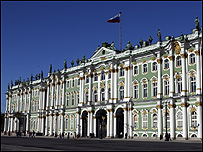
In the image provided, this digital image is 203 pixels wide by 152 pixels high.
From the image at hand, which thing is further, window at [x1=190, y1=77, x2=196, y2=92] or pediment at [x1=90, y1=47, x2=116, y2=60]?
pediment at [x1=90, y1=47, x2=116, y2=60]

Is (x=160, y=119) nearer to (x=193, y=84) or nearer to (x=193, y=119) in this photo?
(x=193, y=119)

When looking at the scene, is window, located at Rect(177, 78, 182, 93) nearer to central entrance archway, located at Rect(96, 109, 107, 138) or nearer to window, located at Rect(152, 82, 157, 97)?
window, located at Rect(152, 82, 157, 97)

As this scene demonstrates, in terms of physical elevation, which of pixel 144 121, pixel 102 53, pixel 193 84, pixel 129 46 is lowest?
pixel 144 121

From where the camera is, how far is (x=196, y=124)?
49.5 meters

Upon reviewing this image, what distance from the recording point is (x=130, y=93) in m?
60.8

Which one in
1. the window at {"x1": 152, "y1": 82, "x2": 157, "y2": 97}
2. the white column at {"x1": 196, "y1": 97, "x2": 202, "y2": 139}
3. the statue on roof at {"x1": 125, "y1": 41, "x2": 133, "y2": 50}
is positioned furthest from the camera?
the statue on roof at {"x1": 125, "y1": 41, "x2": 133, "y2": 50}

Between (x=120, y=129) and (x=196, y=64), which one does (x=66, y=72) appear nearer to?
(x=120, y=129)

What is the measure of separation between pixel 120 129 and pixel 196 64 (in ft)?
70.2

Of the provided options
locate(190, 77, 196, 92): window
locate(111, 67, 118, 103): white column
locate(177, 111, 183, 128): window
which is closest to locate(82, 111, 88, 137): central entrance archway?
locate(111, 67, 118, 103): white column

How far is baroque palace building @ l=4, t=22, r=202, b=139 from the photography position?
51.1 meters

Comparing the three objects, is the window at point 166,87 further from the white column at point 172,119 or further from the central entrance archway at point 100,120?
the central entrance archway at point 100,120

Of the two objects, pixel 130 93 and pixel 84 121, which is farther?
pixel 84 121

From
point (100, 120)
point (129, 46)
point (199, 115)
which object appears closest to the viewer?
point (199, 115)

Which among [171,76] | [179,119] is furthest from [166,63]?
[179,119]
